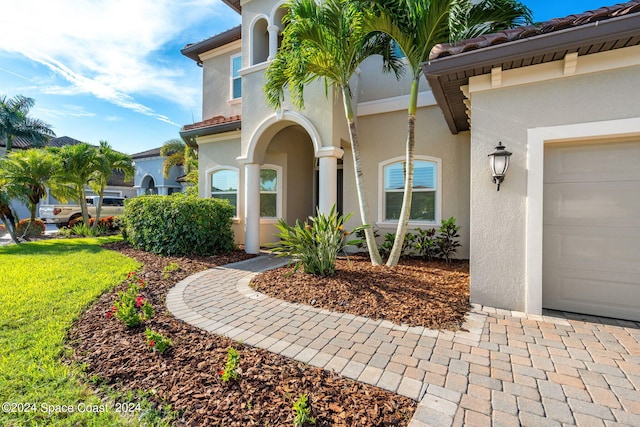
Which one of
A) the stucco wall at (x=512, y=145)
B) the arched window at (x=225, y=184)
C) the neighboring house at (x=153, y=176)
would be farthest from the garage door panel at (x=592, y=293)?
the neighboring house at (x=153, y=176)

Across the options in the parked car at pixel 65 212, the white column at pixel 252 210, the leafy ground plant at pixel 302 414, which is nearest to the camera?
the leafy ground plant at pixel 302 414

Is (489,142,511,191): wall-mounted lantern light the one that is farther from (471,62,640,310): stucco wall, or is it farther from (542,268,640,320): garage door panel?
(542,268,640,320): garage door panel

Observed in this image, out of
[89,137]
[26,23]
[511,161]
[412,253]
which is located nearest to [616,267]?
[511,161]

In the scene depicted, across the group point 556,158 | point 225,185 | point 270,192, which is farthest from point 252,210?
point 556,158

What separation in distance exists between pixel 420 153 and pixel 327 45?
4157mm

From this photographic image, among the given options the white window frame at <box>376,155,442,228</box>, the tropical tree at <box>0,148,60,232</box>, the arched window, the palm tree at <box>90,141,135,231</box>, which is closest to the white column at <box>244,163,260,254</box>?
the arched window

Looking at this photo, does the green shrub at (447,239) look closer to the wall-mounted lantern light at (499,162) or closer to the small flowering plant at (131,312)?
the wall-mounted lantern light at (499,162)

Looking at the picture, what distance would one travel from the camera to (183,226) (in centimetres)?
853

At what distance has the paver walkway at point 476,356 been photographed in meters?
2.38

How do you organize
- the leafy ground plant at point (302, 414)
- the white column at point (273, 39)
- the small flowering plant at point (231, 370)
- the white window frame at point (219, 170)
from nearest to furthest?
the leafy ground plant at point (302, 414) < the small flowering plant at point (231, 370) < the white column at point (273, 39) < the white window frame at point (219, 170)

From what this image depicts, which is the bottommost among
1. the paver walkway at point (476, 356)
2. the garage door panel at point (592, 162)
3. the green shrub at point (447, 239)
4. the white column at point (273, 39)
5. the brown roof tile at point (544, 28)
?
the paver walkway at point (476, 356)

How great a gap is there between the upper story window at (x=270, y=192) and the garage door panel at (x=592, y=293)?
8340mm

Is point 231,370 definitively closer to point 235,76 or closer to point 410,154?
point 410,154

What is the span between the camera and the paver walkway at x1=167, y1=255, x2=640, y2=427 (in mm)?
2383
